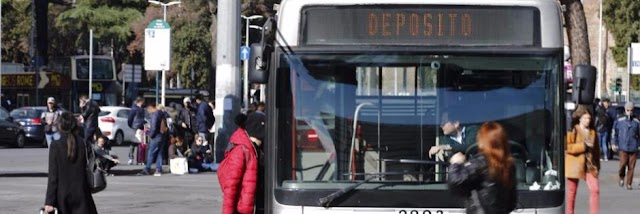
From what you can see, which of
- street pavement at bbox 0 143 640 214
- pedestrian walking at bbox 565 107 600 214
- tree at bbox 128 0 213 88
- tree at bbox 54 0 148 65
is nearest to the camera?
pedestrian walking at bbox 565 107 600 214

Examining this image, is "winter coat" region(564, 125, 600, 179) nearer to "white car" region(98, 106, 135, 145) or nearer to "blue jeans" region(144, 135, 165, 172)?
"blue jeans" region(144, 135, 165, 172)

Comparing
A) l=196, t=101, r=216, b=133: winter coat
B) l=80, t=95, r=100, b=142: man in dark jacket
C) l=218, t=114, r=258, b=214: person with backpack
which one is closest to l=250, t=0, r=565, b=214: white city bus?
l=218, t=114, r=258, b=214: person with backpack

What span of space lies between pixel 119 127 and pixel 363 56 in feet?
119

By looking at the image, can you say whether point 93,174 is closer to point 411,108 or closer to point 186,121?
point 411,108

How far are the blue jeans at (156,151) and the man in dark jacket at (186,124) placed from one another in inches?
73.5

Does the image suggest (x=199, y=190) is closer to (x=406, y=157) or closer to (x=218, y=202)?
(x=218, y=202)

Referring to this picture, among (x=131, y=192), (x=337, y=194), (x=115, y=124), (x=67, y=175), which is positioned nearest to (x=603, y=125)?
(x=131, y=192)

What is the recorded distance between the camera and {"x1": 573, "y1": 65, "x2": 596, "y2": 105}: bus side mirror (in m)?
10.5

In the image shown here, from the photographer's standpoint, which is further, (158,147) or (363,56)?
(158,147)

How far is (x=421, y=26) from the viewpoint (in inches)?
413

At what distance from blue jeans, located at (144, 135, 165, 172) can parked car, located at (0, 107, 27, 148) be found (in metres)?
16.5

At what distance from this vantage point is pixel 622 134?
2514 cm

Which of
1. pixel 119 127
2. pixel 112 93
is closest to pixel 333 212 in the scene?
pixel 119 127

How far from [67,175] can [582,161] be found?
7.09 meters
